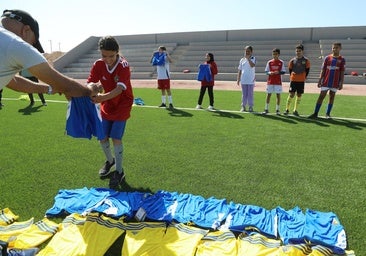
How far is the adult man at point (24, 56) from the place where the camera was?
2152 millimetres

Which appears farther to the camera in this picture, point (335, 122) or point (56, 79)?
point (335, 122)

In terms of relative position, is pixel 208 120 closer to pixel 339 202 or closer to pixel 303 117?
pixel 303 117

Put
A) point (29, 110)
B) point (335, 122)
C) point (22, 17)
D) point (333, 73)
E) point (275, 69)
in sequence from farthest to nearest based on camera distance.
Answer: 1. point (29, 110)
2. point (275, 69)
3. point (333, 73)
4. point (335, 122)
5. point (22, 17)

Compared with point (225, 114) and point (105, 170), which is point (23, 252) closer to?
point (105, 170)

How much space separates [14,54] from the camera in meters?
2.15

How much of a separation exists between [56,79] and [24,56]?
0.86 ft

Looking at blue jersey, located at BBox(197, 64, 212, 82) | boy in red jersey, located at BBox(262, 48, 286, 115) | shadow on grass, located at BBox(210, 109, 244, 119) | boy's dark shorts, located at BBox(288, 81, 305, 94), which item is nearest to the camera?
shadow on grass, located at BBox(210, 109, 244, 119)

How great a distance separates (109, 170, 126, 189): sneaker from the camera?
4477 mm

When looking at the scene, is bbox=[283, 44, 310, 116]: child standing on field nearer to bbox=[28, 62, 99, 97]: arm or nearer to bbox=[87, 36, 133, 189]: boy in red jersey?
bbox=[87, 36, 133, 189]: boy in red jersey

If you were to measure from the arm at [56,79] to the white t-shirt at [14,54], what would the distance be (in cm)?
5

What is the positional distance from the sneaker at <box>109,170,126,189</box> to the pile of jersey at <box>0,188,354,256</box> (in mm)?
426

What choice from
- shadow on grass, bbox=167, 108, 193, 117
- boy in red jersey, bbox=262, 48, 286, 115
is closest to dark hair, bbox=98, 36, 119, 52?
shadow on grass, bbox=167, 108, 193, 117

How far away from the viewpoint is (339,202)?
3.95 meters

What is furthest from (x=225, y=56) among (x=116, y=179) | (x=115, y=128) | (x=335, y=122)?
(x=116, y=179)
